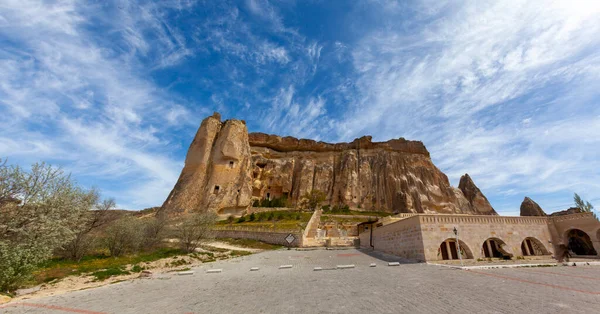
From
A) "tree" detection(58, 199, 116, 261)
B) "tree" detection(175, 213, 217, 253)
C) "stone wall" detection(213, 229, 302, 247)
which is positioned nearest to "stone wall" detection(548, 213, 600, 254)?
"stone wall" detection(213, 229, 302, 247)

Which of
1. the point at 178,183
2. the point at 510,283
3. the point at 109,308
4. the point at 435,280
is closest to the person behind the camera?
the point at 109,308

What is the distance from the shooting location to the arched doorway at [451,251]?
42.6 ft

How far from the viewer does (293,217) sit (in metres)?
33.2

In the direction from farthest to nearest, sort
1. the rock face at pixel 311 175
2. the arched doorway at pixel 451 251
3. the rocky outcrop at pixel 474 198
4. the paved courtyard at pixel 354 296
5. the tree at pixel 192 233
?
the rocky outcrop at pixel 474 198, the rock face at pixel 311 175, the tree at pixel 192 233, the arched doorway at pixel 451 251, the paved courtyard at pixel 354 296

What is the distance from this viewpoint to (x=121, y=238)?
1585 cm

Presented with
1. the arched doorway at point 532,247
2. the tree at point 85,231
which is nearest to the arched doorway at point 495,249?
the arched doorway at point 532,247

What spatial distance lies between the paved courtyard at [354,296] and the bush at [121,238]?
806 cm

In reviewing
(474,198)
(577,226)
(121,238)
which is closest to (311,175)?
(474,198)

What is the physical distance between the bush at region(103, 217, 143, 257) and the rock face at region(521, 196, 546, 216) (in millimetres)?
56526

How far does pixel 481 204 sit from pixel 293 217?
166 ft

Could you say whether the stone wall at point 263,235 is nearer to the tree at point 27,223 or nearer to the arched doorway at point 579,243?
the tree at point 27,223

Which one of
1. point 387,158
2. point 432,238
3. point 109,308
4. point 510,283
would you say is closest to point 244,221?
point 432,238

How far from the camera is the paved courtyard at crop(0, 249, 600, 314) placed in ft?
→ 16.4

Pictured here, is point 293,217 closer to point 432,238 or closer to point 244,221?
point 244,221
